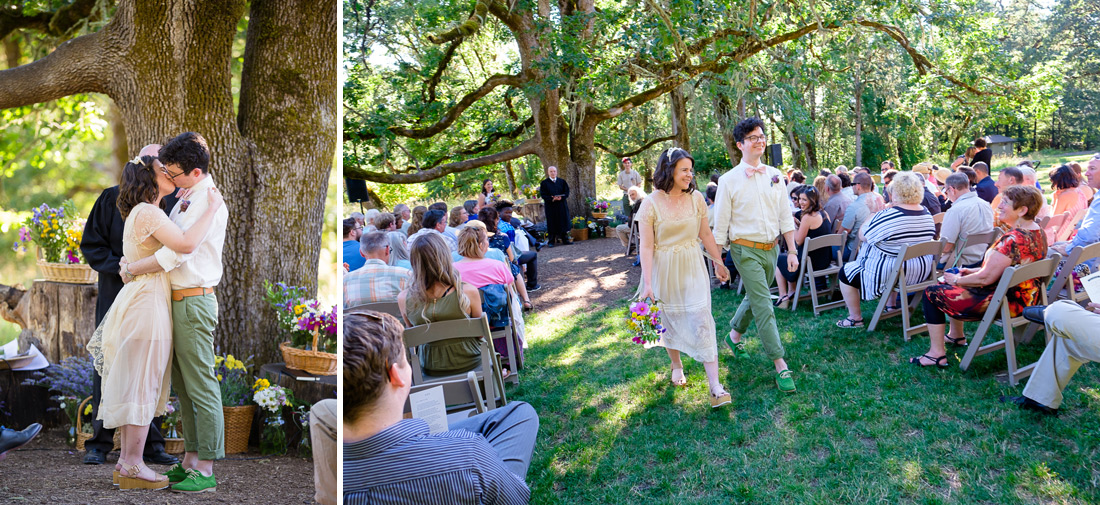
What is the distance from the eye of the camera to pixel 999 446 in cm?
333

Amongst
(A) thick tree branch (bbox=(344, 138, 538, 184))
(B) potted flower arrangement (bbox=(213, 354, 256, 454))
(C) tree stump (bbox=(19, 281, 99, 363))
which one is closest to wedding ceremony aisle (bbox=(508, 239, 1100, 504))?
(B) potted flower arrangement (bbox=(213, 354, 256, 454))

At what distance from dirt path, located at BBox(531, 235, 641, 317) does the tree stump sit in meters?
5.09

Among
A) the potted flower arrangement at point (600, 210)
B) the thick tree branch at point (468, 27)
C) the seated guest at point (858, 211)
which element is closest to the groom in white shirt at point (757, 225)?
the seated guest at point (858, 211)

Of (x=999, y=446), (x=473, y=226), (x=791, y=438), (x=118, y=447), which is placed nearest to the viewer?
(x=118, y=447)

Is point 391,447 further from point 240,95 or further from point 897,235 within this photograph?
point 897,235

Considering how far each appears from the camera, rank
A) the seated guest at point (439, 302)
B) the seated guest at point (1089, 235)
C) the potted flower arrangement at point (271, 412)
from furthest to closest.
Answer: 1. the seated guest at point (1089, 235)
2. the seated guest at point (439, 302)
3. the potted flower arrangement at point (271, 412)

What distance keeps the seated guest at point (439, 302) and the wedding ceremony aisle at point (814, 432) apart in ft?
2.09

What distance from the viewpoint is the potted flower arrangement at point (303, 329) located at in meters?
2.72

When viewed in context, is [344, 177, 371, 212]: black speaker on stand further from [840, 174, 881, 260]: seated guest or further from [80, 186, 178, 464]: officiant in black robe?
[840, 174, 881, 260]: seated guest

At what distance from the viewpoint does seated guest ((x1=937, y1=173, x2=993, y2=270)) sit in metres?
5.36

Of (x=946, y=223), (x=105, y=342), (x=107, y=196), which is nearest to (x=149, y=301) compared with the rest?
(x=105, y=342)

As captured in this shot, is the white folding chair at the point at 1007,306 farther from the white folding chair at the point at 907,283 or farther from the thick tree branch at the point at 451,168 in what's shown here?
the thick tree branch at the point at 451,168

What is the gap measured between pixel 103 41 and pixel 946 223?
18.0 ft

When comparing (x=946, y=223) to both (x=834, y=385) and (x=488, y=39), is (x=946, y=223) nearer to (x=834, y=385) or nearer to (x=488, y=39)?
(x=834, y=385)
